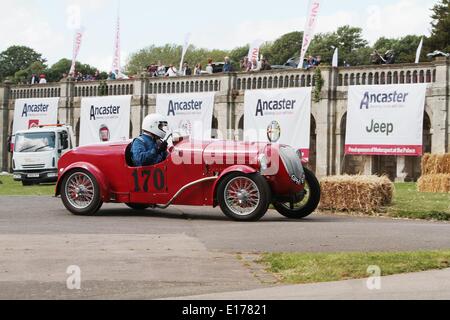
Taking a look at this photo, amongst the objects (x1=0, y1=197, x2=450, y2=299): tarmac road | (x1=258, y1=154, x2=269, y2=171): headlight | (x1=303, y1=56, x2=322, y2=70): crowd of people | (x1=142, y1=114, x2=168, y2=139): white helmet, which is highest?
(x1=303, y1=56, x2=322, y2=70): crowd of people

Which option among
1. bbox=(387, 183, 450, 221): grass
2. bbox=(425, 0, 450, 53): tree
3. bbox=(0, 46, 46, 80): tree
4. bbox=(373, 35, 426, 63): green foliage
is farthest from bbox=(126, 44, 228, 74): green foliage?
bbox=(387, 183, 450, 221): grass

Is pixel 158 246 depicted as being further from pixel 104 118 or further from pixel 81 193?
pixel 104 118

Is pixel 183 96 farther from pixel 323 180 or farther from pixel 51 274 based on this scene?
pixel 51 274

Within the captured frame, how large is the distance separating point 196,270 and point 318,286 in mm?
1614

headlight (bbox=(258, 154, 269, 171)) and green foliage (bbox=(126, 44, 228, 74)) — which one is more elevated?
green foliage (bbox=(126, 44, 228, 74))

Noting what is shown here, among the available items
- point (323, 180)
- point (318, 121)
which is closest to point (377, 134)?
point (318, 121)

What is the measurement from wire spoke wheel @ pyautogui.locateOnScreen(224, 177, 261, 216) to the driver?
1.71 meters

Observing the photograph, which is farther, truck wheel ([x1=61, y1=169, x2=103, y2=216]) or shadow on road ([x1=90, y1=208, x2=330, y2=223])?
truck wheel ([x1=61, y1=169, x2=103, y2=216])

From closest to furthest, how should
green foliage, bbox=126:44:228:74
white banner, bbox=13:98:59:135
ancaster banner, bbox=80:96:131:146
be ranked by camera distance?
ancaster banner, bbox=80:96:131:146 → white banner, bbox=13:98:59:135 → green foliage, bbox=126:44:228:74

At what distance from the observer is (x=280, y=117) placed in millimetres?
39000

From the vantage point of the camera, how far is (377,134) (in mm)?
35688

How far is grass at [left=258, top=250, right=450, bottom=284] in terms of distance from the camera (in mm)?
8461

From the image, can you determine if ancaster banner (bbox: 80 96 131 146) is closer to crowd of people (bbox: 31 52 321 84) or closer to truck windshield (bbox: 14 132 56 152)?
crowd of people (bbox: 31 52 321 84)

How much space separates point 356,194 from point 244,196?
3332 millimetres
